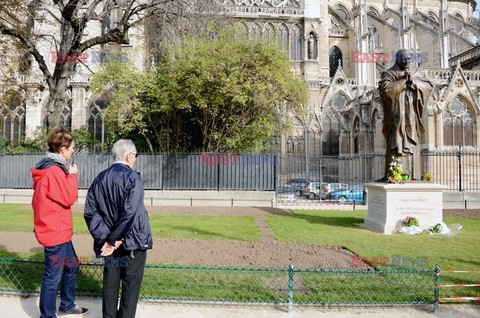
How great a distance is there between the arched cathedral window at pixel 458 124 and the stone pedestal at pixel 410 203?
1884 cm

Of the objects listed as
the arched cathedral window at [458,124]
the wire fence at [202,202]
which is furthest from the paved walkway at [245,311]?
the arched cathedral window at [458,124]

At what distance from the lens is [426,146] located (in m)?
24.3

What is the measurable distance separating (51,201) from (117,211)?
1078 millimetres

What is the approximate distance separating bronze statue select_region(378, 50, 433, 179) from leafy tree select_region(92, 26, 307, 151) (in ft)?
20.5

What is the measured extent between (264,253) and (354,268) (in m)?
1.83

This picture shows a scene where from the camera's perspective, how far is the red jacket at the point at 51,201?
4008mm

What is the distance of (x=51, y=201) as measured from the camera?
13.3ft

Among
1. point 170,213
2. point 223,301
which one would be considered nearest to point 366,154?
point 170,213

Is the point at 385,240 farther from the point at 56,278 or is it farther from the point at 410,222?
the point at 56,278

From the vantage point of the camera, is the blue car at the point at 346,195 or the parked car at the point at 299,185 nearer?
the blue car at the point at 346,195

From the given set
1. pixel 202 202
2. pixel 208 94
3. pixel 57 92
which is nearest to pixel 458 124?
pixel 208 94

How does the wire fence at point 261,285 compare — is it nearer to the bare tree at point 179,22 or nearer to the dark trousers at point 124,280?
the dark trousers at point 124,280

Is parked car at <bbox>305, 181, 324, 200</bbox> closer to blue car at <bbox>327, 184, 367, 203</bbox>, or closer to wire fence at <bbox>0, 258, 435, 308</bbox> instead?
blue car at <bbox>327, 184, 367, 203</bbox>

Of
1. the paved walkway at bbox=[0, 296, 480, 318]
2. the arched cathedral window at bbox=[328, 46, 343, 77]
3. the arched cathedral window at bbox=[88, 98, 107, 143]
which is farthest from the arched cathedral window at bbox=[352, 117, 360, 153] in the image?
the paved walkway at bbox=[0, 296, 480, 318]
